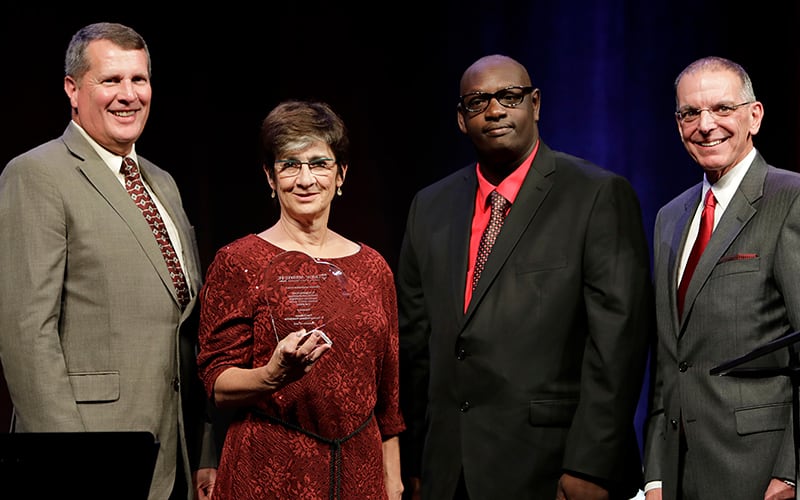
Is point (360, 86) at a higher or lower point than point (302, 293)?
higher

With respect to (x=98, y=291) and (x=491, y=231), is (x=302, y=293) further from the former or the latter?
(x=491, y=231)

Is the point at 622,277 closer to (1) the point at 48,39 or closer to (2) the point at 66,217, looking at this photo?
(2) the point at 66,217

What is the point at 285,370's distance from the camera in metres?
2.49

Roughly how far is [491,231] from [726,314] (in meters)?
0.74

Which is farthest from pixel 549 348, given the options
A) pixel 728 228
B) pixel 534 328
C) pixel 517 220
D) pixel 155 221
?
pixel 155 221

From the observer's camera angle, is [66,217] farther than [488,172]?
No

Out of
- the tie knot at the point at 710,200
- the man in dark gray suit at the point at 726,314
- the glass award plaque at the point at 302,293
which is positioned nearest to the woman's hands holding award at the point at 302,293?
the glass award plaque at the point at 302,293

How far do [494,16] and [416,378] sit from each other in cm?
202

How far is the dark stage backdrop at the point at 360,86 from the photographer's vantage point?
4500 mm

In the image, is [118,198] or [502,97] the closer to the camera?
[118,198]

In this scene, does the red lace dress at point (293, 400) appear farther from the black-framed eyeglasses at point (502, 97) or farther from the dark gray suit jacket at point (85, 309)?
the black-framed eyeglasses at point (502, 97)

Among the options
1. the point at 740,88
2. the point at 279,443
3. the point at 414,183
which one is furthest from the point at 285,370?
the point at 414,183

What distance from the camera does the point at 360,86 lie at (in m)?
4.73

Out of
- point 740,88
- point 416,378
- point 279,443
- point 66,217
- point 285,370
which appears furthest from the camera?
point 416,378
